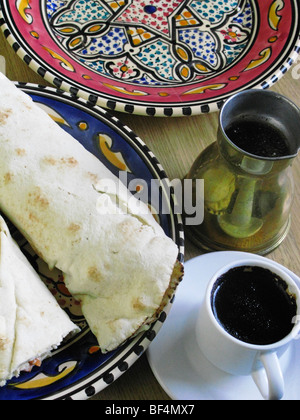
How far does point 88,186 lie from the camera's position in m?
0.75

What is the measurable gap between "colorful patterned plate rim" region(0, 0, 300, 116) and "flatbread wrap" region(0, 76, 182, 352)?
0.18 m

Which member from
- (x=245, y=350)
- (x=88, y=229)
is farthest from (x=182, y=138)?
(x=245, y=350)

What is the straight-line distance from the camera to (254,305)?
687 millimetres

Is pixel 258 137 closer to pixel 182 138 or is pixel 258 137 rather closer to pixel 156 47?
pixel 182 138

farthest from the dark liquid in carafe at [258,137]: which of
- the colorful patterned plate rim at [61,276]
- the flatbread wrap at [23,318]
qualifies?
the flatbread wrap at [23,318]

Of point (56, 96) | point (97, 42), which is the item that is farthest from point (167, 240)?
point (97, 42)

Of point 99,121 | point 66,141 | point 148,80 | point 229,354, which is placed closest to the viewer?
point 229,354

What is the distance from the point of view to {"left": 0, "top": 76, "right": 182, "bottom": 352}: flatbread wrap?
27.5 inches

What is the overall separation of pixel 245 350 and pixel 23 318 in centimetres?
26

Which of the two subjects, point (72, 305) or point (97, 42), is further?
point (97, 42)

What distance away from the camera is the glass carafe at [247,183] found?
766mm

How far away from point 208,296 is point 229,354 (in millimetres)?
72

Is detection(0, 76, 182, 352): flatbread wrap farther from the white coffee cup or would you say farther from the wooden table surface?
the wooden table surface

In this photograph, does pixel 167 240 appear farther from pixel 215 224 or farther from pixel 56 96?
pixel 56 96
